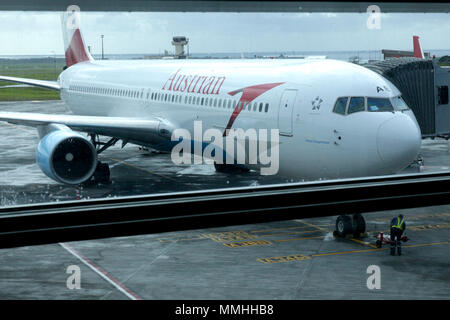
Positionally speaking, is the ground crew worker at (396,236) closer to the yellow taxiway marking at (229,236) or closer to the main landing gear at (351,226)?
the main landing gear at (351,226)

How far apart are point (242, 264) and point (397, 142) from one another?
3.94 m

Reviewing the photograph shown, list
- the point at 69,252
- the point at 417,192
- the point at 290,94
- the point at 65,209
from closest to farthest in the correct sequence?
the point at 65,209
the point at 417,192
the point at 290,94
the point at 69,252

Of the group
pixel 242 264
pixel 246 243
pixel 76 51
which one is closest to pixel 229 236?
pixel 246 243

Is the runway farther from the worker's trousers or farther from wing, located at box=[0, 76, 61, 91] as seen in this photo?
wing, located at box=[0, 76, 61, 91]

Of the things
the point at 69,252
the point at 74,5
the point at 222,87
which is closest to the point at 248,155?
the point at 222,87

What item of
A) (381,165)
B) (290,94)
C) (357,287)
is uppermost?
(290,94)

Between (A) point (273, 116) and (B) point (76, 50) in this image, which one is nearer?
(A) point (273, 116)

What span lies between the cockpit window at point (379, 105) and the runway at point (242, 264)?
10.1ft

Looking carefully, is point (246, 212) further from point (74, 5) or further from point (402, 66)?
point (402, 66)

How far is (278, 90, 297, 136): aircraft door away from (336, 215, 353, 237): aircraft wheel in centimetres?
301

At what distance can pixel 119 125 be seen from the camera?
58.0ft

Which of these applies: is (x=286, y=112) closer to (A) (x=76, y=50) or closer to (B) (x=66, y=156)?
(B) (x=66, y=156)

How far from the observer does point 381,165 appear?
37.0 ft

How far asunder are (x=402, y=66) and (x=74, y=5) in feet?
59.1
